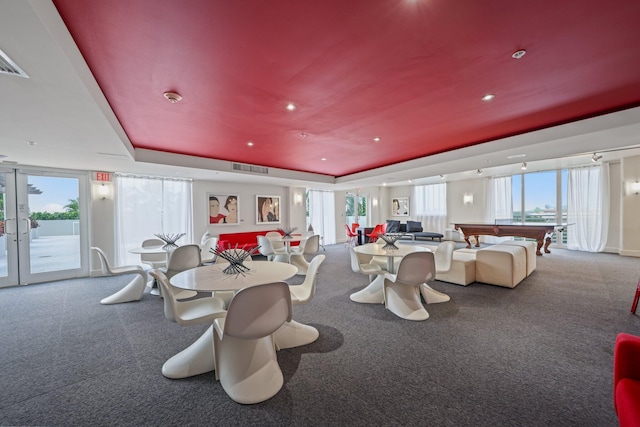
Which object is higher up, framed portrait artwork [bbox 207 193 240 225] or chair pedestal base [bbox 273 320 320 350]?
framed portrait artwork [bbox 207 193 240 225]

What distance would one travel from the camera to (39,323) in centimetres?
323

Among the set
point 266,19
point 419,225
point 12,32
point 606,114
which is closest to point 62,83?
point 12,32

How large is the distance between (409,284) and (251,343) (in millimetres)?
2011

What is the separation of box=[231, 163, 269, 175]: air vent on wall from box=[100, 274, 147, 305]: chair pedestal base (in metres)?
3.11

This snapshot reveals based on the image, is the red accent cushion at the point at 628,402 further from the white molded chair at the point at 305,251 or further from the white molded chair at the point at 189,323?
the white molded chair at the point at 305,251

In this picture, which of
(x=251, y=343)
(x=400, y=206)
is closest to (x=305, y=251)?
(x=251, y=343)

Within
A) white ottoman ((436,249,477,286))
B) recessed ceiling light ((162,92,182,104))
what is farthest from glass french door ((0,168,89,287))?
white ottoman ((436,249,477,286))

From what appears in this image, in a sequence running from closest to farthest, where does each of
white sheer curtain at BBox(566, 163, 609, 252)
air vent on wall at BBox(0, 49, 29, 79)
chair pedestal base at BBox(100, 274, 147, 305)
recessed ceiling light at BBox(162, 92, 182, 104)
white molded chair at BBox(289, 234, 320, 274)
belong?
air vent on wall at BBox(0, 49, 29, 79), recessed ceiling light at BBox(162, 92, 182, 104), chair pedestal base at BBox(100, 274, 147, 305), white molded chair at BBox(289, 234, 320, 274), white sheer curtain at BBox(566, 163, 609, 252)

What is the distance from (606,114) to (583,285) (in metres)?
2.81

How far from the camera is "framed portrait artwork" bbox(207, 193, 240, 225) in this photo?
292 inches

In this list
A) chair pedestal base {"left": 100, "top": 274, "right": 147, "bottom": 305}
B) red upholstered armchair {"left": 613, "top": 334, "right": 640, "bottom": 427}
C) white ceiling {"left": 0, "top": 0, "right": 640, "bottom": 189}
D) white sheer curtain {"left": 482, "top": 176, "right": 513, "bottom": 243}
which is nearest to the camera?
red upholstered armchair {"left": 613, "top": 334, "right": 640, "bottom": 427}

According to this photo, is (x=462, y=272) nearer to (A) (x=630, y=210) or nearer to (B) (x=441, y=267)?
(B) (x=441, y=267)

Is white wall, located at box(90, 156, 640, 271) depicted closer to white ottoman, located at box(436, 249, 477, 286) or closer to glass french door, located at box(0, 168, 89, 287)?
glass french door, located at box(0, 168, 89, 287)

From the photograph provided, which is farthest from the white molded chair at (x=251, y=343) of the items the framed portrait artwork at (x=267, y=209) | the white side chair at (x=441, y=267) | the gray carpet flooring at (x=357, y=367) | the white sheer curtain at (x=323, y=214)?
the white sheer curtain at (x=323, y=214)
